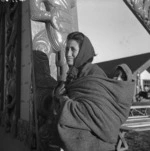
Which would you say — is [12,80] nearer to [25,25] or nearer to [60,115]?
[25,25]

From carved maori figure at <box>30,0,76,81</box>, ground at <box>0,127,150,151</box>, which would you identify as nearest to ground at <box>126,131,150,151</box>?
ground at <box>0,127,150,151</box>

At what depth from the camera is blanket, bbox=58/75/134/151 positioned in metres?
0.73

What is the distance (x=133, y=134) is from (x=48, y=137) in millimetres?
892

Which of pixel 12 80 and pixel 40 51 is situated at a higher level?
pixel 40 51

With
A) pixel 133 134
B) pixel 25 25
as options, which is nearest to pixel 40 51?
pixel 25 25

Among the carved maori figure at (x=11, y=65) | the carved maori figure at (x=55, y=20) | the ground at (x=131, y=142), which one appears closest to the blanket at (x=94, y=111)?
the carved maori figure at (x=55, y=20)

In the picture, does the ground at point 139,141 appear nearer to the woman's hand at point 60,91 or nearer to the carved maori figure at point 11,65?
the woman's hand at point 60,91

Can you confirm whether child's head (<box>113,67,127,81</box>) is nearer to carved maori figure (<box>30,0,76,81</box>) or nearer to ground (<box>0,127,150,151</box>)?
carved maori figure (<box>30,0,76,81</box>)

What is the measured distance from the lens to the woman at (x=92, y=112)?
0.73 meters

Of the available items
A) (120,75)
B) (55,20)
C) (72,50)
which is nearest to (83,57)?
(72,50)

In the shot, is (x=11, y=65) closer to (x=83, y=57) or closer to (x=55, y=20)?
(x=55, y=20)

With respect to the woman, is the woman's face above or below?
above

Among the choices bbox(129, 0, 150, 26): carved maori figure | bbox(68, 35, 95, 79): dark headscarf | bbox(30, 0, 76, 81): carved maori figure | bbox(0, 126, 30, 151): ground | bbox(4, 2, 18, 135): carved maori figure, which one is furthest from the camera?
bbox(129, 0, 150, 26): carved maori figure

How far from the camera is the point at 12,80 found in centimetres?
202
